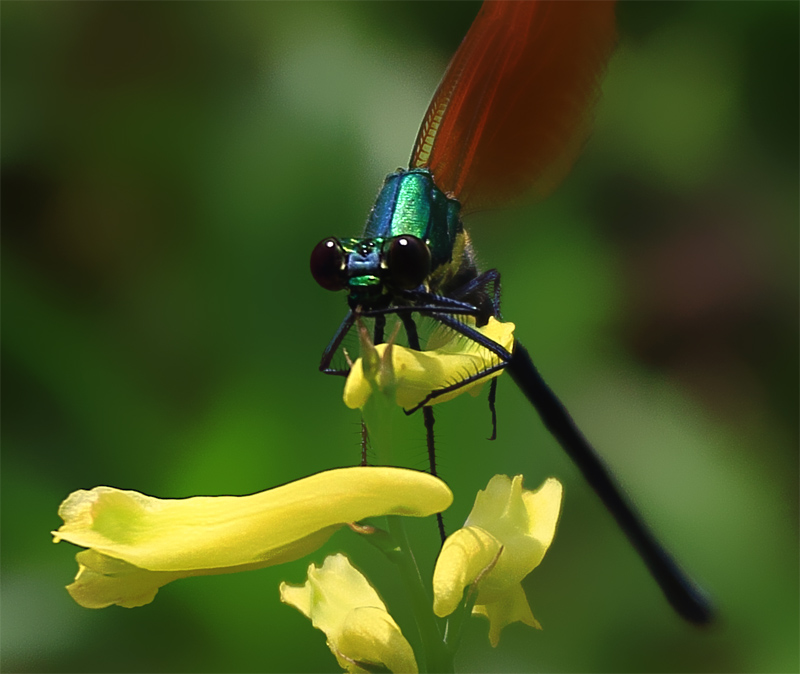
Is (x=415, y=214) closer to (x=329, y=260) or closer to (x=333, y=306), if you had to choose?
(x=329, y=260)

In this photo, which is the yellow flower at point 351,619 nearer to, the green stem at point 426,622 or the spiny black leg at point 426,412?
the green stem at point 426,622

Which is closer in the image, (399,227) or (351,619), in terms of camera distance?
(351,619)

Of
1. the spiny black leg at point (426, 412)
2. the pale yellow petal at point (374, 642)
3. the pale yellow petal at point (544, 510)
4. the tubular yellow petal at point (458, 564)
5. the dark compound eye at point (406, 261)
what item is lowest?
the pale yellow petal at point (374, 642)

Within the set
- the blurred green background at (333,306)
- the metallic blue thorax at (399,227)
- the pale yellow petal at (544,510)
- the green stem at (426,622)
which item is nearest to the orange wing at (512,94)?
the metallic blue thorax at (399,227)

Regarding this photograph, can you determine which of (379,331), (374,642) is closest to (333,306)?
(379,331)

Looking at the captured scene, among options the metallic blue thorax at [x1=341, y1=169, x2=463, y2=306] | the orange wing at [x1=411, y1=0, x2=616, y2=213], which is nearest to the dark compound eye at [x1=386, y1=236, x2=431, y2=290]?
the metallic blue thorax at [x1=341, y1=169, x2=463, y2=306]
